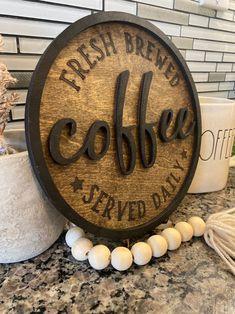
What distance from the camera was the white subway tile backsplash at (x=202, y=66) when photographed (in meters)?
0.83

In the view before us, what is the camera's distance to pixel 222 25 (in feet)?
2.83

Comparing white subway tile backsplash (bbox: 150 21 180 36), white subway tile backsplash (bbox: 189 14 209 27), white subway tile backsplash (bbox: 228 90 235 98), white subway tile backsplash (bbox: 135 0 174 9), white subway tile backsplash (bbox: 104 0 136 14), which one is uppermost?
white subway tile backsplash (bbox: 135 0 174 9)

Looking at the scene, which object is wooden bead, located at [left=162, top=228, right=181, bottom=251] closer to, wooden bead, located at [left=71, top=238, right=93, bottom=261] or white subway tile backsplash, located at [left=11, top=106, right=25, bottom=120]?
wooden bead, located at [left=71, top=238, right=93, bottom=261]

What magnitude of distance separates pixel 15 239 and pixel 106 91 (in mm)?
236

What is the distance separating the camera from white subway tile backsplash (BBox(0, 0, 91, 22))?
0.46 metres

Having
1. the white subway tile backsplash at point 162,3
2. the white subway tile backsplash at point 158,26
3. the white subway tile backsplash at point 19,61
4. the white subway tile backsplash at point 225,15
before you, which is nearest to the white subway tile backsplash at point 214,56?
the white subway tile backsplash at point 158,26

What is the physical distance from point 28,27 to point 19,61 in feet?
0.20

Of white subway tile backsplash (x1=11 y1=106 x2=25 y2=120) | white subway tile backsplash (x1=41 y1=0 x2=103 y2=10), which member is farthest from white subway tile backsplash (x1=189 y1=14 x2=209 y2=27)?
white subway tile backsplash (x1=11 y1=106 x2=25 y2=120)

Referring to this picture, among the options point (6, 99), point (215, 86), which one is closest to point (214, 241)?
point (6, 99)

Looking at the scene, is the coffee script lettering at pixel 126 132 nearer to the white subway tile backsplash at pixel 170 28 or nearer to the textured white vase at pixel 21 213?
the textured white vase at pixel 21 213

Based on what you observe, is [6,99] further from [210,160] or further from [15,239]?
[210,160]

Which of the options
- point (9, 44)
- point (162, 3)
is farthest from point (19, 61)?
point (162, 3)

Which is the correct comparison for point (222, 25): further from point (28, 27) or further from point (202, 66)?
point (28, 27)

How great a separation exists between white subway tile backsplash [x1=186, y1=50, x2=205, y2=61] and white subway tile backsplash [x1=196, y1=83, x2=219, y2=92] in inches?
3.1
